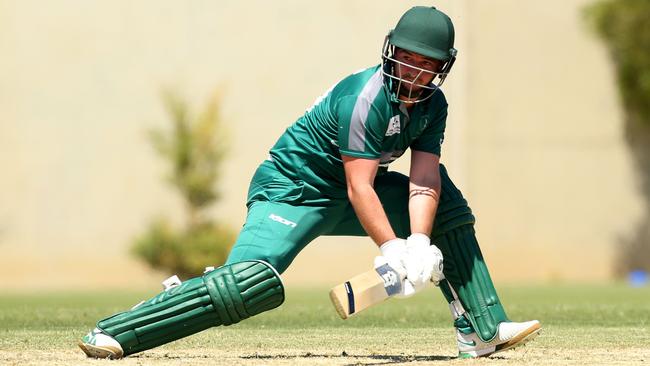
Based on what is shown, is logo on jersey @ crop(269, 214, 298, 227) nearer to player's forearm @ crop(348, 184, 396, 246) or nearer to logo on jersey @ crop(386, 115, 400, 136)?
player's forearm @ crop(348, 184, 396, 246)

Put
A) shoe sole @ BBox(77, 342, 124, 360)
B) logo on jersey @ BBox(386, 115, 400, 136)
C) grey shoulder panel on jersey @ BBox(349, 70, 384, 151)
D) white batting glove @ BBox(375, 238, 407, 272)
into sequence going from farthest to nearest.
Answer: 1. shoe sole @ BBox(77, 342, 124, 360)
2. logo on jersey @ BBox(386, 115, 400, 136)
3. grey shoulder panel on jersey @ BBox(349, 70, 384, 151)
4. white batting glove @ BBox(375, 238, 407, 272)

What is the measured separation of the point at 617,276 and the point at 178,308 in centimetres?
2484

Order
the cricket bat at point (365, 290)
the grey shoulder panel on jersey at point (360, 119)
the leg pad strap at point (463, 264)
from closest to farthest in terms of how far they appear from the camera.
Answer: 1. the cricket bat at point (365, 290)
2. the grey shoulder panel on jersey at point (360, 119)
3. the leg pad strap at point (463, 264)

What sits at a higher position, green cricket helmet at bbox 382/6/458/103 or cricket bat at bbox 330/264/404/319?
green cricket helmet at bbox 382/6/458/103

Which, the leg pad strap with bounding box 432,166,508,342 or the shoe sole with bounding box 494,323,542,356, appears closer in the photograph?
the shoe sole with bounding box 494,323,542,356

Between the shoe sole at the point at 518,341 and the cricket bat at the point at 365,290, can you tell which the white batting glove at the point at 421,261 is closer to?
the cricket bat at the point at 365,290

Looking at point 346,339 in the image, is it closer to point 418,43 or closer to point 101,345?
point 101,345

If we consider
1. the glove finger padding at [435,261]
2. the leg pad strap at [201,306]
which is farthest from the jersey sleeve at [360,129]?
the leg pad strap at [201,306]

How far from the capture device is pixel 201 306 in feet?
21.3

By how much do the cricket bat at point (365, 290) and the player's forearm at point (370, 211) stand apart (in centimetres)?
19

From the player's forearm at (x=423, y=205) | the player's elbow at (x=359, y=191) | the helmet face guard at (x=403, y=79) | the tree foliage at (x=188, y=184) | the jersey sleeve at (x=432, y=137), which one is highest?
the helmet face guard at (x=403, y=79)

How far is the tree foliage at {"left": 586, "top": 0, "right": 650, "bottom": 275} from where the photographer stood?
96.2 ft

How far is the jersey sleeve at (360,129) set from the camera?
6.41 m

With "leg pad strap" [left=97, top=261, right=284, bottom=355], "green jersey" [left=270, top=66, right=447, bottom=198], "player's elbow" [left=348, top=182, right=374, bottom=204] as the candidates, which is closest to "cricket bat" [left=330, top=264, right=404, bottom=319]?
"player's elbow" [left=348, top=182, right=374, bottom=204]
